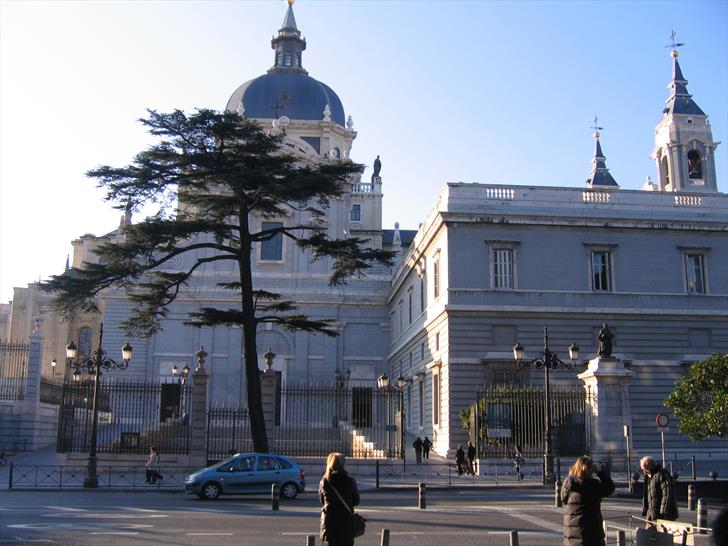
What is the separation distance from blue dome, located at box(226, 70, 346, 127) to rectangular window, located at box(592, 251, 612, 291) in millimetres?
41764

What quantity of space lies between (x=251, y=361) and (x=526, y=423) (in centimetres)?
1029

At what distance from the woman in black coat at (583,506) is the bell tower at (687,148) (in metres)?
50.6

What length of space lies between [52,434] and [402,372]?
19.8 metres

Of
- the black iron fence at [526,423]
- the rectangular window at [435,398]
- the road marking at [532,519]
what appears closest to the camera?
the road marking at [532,519]

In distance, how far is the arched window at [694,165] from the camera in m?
56.0

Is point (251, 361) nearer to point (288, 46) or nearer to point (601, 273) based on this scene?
point (601, 273)

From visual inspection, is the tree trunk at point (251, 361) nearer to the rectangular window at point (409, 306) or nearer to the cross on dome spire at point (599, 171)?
the rectangular window at point (409, 306)

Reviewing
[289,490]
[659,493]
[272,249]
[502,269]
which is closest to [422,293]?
[502,269]

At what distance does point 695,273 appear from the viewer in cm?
3666

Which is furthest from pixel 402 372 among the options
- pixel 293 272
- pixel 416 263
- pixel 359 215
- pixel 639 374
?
pixel 359 215

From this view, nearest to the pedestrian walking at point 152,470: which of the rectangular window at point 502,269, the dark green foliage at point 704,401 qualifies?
the dark green foliage at point 704,401

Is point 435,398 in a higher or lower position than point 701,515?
higher

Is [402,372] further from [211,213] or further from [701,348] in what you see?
[211,213]

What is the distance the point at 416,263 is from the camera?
43.6m
